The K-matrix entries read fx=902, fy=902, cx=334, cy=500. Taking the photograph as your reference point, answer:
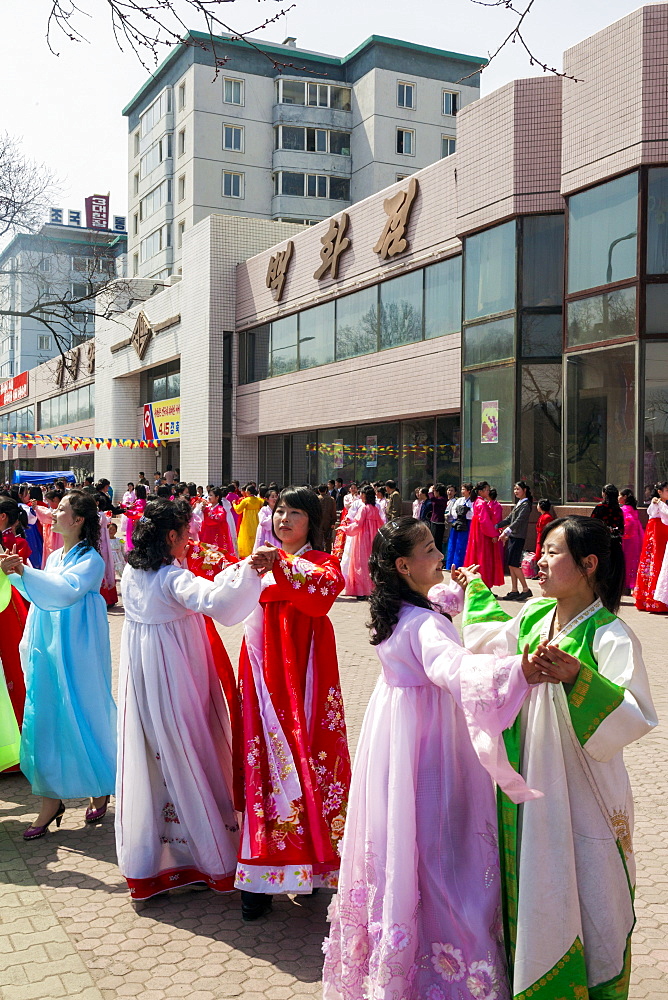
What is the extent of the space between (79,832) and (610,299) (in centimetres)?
1171

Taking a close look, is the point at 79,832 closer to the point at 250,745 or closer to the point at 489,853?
the point at 250,745

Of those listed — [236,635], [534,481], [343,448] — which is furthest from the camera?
[343,448]

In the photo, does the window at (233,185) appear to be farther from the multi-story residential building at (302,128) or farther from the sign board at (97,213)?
the sign board at (97,213)

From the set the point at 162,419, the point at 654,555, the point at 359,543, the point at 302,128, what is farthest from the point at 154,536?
the point at 302,128

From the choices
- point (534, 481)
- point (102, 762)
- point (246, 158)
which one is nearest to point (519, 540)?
point (534, 481)

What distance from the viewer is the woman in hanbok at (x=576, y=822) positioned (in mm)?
2465

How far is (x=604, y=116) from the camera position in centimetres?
1338

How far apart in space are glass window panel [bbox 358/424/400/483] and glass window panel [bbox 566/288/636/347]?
620 cm

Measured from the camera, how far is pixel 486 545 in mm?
13062

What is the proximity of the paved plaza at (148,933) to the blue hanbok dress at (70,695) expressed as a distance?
0.32 meters

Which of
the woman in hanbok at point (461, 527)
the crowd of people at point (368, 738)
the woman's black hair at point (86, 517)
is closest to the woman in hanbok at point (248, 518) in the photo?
the woman in hanbok at point (461, 527)

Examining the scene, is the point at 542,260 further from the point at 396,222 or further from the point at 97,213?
the point at 97,213

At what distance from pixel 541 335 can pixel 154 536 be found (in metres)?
12.3

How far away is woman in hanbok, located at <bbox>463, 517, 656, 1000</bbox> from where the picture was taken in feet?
8.09
